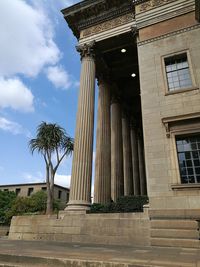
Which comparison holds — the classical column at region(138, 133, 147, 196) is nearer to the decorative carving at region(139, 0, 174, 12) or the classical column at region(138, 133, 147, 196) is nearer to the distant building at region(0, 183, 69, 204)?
the decorative carving at region(139, 0, 174, 12)

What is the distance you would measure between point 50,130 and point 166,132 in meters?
15.6

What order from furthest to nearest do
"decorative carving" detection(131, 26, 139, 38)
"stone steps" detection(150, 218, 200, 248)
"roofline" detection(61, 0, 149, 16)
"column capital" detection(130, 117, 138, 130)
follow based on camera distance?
"column capital" detection(130, 117, 138, 130) < "roofline" detection(61, 0, 149, 16) < "decorative carving" detection(131, 26, 139, 38) < "stone steps" detection(150, 218, 200, 248)

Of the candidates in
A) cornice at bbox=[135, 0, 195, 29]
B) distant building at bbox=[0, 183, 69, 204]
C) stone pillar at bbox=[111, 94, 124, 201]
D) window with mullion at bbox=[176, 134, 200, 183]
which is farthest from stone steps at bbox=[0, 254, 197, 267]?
distant building at bbox=[0, 183, 69, 204]

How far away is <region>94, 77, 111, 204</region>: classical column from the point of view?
60.3ft

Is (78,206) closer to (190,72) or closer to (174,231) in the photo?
(174,231)

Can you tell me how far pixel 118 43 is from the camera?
787 inches

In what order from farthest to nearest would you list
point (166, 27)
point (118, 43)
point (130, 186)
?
1. point (130, 186)
2. point (118, 43)
3. point (166, 27)

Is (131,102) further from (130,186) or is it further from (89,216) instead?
(89,216)

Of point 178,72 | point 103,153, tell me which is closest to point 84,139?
point 103,153

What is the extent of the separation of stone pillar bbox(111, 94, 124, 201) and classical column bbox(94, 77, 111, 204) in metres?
2.52

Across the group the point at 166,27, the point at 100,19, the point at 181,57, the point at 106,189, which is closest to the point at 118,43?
the point at 100,19

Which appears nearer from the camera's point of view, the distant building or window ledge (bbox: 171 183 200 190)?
window ledge (bbox: 171 183 200 190)

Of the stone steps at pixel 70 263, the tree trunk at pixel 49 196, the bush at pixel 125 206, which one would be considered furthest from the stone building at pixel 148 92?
the stone steps at pixel 70 263

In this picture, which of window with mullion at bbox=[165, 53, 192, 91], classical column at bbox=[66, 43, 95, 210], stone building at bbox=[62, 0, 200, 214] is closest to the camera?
stone building at bbox=[62, 0, 200, 214]
